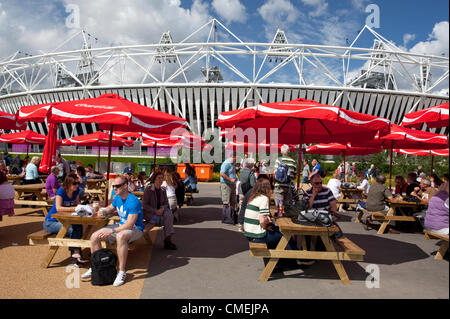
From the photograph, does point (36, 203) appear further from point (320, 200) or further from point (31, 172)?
point (320, 200)

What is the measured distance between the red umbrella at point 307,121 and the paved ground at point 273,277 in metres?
1.70

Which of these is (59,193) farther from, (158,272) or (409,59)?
(409,59)

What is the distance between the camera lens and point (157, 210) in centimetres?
593

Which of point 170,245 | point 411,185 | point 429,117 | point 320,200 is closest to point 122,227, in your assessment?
point 170,245

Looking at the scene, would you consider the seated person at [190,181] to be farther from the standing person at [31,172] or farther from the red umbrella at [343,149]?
the red umbrella at [343,149]

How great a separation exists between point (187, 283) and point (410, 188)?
685 centimetres

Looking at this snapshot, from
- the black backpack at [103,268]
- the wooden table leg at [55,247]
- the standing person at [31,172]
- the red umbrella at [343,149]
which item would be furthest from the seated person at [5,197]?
the red umbrella at [343,149]

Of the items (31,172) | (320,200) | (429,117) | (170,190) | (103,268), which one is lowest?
(103,268)

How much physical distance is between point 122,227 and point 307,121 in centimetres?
442

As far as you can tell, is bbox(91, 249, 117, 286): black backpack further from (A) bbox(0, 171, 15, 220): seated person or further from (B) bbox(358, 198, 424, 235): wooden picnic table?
(B) bbox(358, 198, 424, 235): wooden picnic table

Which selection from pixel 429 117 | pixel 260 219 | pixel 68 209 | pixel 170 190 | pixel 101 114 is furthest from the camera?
pixel 170 190

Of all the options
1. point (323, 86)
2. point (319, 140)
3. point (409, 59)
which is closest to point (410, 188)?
point (319, 140)

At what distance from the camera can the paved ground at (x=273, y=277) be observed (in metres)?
3.34
